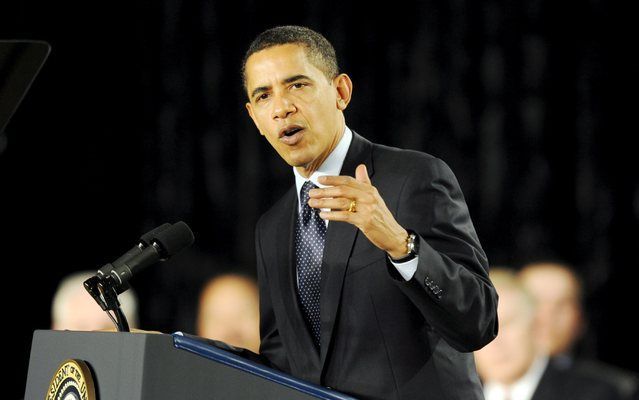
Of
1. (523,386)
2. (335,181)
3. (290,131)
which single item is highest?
(290,131)

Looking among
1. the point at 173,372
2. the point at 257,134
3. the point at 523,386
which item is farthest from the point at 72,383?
the point at 257,134

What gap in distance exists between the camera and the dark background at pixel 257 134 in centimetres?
389

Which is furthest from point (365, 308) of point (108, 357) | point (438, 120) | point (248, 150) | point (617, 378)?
point (248, 150)

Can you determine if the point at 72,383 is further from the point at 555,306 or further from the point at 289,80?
the point at 555,306

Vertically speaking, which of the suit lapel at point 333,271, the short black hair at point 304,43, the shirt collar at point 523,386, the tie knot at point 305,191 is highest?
the short black hair at point 304,43

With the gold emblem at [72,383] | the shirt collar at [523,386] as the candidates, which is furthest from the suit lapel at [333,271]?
the shirt collar at [523,386]

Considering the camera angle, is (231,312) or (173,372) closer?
(173,372)

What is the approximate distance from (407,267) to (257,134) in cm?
303

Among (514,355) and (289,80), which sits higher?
(289,80)

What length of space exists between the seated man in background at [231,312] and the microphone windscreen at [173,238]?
2.21 metres

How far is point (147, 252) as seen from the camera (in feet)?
4.86

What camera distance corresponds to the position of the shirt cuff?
140cm

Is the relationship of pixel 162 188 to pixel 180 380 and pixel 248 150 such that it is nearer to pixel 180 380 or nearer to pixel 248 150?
pixel 248 150

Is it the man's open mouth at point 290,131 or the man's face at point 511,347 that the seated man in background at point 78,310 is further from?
the man's open mouth at point 290,131
